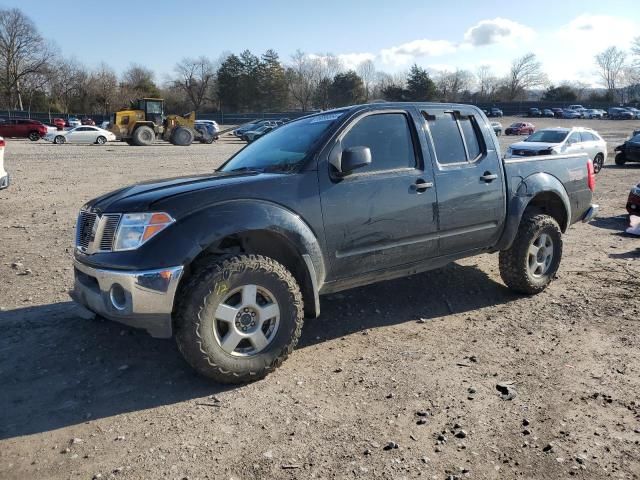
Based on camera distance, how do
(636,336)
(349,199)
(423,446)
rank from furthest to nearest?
(636,336) → (349,199) → (423,446)

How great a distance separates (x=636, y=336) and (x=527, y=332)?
890 mm

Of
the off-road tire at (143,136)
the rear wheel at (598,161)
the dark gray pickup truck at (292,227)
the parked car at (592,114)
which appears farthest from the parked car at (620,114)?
the dark gray pickup truck at (292,227)

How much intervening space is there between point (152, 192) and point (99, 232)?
0.45 metres

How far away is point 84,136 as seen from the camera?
3500cm

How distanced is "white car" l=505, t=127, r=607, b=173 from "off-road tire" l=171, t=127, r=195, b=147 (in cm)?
2133

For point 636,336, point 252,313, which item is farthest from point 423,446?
point 636,336

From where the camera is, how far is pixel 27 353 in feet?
13.4

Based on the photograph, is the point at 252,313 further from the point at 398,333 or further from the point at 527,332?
the point at 527,332

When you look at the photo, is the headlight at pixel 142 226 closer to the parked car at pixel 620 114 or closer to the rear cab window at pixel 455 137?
the rear cab window at pixel 455 137

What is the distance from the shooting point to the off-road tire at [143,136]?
31281mm

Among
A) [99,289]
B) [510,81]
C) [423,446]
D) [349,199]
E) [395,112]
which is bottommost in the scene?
[423,446]

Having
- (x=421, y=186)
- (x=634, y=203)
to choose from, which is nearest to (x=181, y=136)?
(x=634, y=203)

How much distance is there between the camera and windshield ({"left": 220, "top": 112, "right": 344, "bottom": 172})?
13.4 ft

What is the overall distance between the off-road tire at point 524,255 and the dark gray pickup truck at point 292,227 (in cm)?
2
